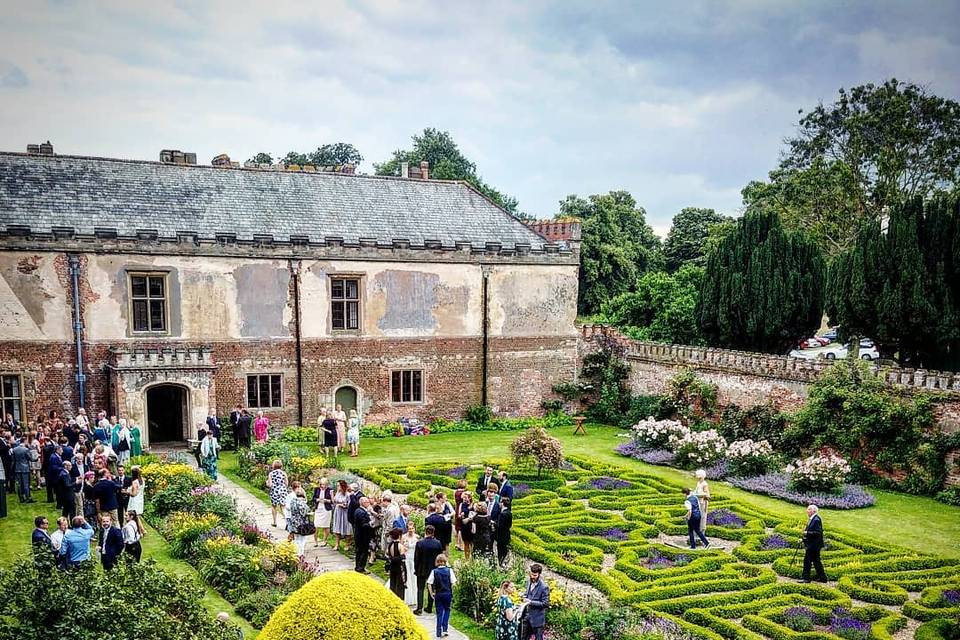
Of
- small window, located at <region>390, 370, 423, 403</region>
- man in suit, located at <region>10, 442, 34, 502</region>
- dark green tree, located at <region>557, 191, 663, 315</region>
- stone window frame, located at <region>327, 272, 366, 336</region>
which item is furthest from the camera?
dark green tree, located at <region>557, 191, 663, 315</region>

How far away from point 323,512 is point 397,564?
4158 mm

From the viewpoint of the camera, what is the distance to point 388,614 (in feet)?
27.6

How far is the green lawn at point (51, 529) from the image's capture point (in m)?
13.7

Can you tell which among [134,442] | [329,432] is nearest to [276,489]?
[329,432]

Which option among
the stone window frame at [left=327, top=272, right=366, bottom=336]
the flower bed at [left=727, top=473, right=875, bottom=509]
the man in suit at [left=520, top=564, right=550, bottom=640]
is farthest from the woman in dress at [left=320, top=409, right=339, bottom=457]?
the man in suit at [left=520, top=564, right=550, bottom=640]

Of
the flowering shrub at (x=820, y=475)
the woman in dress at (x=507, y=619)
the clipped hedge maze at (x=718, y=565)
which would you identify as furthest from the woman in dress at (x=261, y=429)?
the flowering shrub at (x=820, y=475)

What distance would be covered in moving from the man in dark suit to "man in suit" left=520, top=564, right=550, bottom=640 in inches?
140

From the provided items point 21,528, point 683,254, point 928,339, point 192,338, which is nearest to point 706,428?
point 928,339

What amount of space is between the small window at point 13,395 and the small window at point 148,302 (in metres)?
4.01

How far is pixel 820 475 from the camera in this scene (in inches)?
885

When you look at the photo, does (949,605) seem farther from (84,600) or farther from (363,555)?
(84,600)

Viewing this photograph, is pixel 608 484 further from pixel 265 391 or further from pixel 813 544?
pixel 265 391

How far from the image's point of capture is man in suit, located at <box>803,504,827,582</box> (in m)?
15.8

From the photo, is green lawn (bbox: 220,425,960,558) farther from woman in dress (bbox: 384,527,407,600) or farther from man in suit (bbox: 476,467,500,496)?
Answer: woman in dress (bbox: 384,527,407,600)
